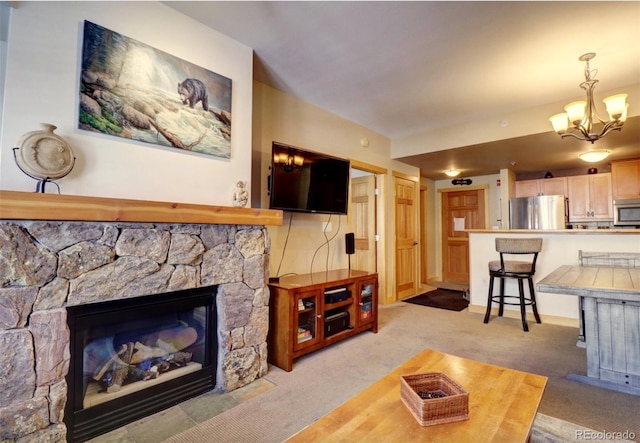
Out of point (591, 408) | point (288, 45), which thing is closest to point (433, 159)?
point (288, 45)

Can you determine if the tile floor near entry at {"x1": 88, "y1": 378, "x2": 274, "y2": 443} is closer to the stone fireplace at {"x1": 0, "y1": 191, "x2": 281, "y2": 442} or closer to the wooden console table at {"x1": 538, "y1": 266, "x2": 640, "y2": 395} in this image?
the stone fireplace at {"x1": 0, "y1": 191, "x2": 281, "y2": 442}

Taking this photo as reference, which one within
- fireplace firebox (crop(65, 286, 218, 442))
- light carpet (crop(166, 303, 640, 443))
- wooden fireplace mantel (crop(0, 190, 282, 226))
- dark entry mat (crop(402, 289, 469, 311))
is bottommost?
light carpet (crop(166, 303, 640, 443))

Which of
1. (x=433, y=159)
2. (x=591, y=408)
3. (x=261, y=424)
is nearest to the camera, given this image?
(x=261, y=424)

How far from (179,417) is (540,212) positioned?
569 cm

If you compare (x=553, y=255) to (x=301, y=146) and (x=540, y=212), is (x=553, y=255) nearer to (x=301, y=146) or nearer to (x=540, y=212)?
(x=540, y=212)

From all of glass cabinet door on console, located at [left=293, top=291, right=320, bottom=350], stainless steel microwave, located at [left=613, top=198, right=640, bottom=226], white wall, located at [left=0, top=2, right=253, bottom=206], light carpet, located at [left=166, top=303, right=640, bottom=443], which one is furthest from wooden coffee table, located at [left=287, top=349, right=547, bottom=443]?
stainless steel microwave, located at [left=613, top=198, right=640, bottom=226]

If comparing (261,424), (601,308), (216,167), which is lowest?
(261,424)

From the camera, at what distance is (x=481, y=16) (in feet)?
6.95

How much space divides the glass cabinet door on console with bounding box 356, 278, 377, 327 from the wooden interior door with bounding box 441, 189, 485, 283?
13.3 ft

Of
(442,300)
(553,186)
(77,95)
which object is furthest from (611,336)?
(553,186)

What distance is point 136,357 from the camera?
1959 millimetres

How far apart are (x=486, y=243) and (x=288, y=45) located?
356 centimetres

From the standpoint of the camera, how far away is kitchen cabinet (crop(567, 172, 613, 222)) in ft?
16.9

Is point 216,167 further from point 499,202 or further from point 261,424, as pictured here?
point 499,202
